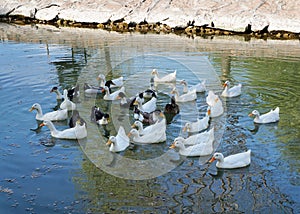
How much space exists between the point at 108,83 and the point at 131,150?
5326 millimetres

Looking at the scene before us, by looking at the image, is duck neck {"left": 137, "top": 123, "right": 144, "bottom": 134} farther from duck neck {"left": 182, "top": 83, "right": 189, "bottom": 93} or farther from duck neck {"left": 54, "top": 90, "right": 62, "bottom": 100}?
duck neck {"left": 54, "top": 90, "right": 62, "bottom": 100}

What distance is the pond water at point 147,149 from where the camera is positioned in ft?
26.5

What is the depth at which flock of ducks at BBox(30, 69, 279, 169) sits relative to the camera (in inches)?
396

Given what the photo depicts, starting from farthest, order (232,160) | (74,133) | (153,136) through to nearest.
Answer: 1. (74,133)
2. (153,136)
3. (232,160)

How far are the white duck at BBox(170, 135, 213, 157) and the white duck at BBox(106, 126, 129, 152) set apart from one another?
126 centimetres

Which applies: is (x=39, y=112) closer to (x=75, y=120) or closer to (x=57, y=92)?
(x=75, y=120)

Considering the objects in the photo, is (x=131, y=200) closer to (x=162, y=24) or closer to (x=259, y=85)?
(x=259, y=85)

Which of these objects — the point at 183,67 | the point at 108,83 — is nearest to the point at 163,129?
the point at 108,83

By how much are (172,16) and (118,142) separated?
23.7 m

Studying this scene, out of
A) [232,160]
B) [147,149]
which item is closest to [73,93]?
[147,149]

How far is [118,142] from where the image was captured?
10.4 meters

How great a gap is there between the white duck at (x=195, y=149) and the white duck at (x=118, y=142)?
126cm

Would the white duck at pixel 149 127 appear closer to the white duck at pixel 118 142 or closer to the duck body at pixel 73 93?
the white duck at pixel 118 142

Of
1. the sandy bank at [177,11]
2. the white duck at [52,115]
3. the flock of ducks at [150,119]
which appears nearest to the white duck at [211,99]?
the flock of ducks at [150,119]
